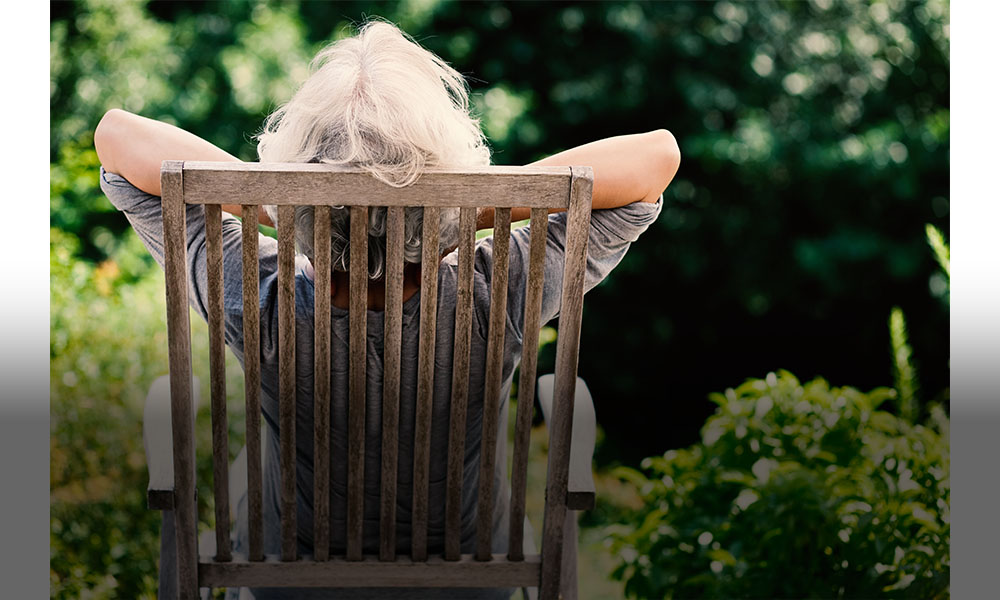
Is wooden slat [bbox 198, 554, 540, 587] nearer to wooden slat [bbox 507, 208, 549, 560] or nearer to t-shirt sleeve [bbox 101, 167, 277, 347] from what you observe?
wooden slat [bbox 507, 208, 549, 560]

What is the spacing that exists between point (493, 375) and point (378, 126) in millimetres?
347

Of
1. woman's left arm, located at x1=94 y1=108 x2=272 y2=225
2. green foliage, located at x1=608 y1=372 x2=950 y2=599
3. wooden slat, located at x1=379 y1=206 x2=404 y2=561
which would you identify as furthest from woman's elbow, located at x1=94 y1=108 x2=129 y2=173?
green foliage, located at x1=608 y1=372 x2=950 y2=599

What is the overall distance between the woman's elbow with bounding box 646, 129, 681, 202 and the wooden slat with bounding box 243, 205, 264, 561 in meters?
0.52

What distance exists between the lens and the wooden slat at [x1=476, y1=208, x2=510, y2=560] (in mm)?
1211

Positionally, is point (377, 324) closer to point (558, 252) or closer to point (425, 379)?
point (425, 379)

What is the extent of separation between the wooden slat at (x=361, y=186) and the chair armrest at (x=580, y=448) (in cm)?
36

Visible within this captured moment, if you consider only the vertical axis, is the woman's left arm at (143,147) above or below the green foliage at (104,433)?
above

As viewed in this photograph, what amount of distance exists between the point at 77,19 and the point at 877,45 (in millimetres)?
4154

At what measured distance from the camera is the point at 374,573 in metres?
1.38

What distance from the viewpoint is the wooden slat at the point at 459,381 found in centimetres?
121
